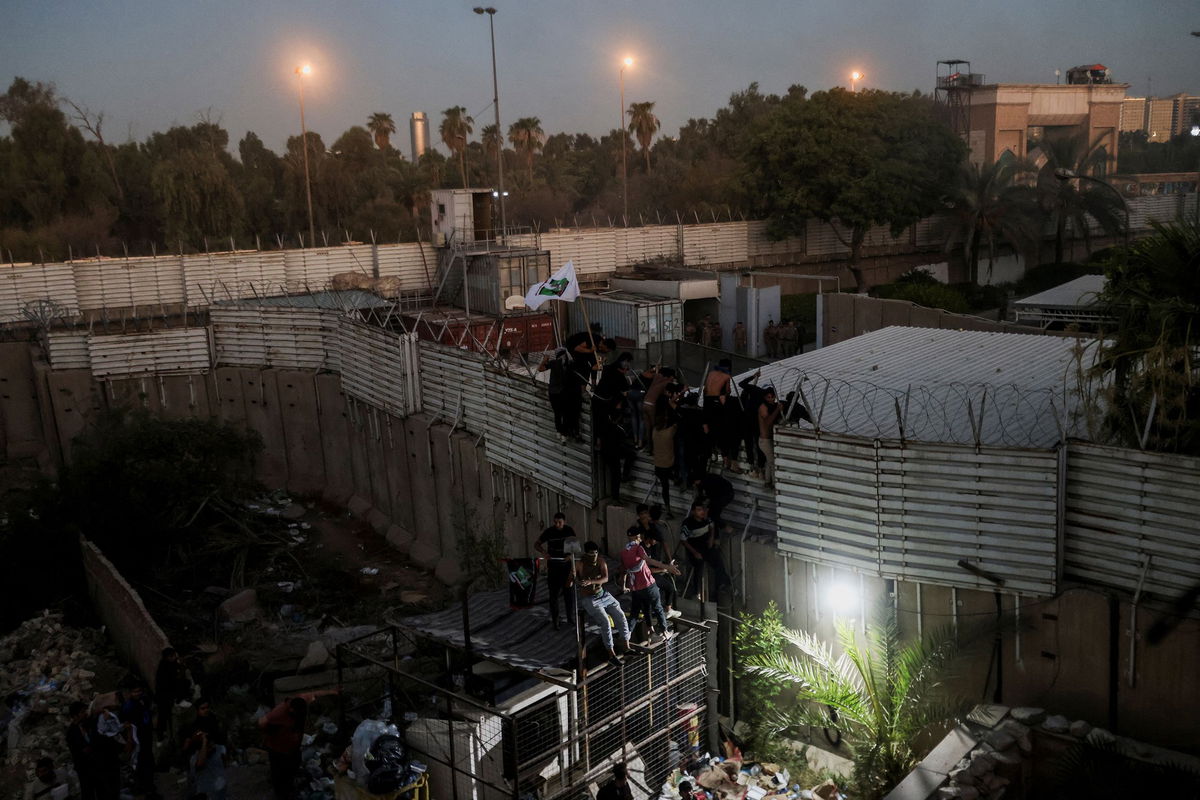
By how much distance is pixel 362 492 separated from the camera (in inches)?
865

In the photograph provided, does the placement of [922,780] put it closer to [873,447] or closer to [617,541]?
[873,447]

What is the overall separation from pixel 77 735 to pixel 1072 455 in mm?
9581

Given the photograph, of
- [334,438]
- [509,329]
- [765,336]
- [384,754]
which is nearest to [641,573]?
[384,754]

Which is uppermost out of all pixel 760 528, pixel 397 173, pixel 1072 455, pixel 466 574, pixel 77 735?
pixel 397 173

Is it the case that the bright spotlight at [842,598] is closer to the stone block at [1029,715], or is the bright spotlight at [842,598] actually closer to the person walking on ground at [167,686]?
the stone block at [1029,715]

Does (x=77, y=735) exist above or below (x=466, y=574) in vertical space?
above

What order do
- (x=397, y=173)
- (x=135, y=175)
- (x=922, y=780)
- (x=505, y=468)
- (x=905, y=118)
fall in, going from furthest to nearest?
(x=397, y=173) → (x=135, y=175) → (x=905, y=118) → (x=505, y=468) → (x=922, y=780)

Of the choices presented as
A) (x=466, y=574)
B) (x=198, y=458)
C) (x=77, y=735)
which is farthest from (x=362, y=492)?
(x=77, y=735)

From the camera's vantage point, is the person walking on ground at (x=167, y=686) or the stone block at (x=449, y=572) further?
the stone block at (x=449, y=572)

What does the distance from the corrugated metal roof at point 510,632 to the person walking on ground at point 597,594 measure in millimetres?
411

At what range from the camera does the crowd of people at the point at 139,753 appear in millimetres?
9805

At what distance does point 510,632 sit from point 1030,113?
62.2 metres

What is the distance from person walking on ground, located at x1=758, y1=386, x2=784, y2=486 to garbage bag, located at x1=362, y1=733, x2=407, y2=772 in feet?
15.4

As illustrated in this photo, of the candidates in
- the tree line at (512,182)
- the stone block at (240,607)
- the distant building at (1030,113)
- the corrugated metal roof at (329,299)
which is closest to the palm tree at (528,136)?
the tree line at (512,182)
